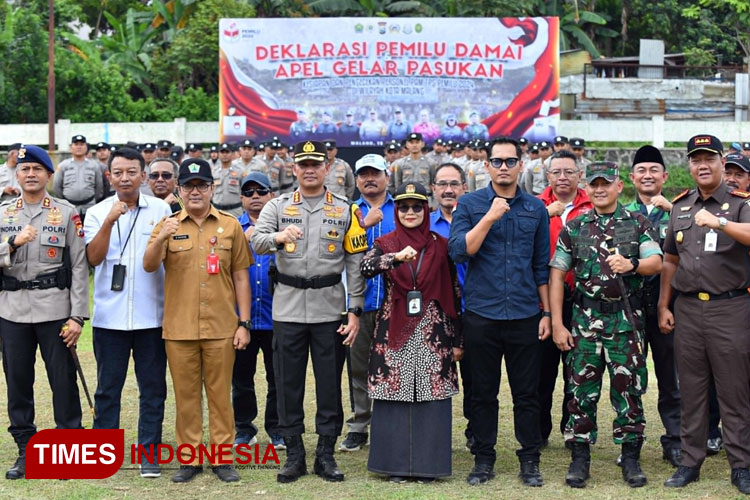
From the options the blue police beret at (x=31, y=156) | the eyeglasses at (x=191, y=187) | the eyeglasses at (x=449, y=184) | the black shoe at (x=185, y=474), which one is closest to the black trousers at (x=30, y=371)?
the black shoe at (x=185, y=474)

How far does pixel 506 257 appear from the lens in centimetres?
643

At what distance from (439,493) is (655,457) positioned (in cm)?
183

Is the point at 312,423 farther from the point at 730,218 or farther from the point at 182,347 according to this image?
the point at 730,218

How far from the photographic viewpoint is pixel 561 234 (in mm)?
6570

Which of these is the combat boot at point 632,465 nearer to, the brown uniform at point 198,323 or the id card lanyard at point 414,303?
the id card lanyard at point 414,303

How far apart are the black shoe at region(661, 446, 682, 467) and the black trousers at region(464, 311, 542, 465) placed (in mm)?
1032

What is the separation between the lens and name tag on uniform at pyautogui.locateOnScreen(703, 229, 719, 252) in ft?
20.6

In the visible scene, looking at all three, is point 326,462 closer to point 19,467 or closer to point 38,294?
point 19,467

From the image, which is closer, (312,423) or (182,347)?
(182,347)

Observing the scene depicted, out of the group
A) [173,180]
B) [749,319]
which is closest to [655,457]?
[749,319]

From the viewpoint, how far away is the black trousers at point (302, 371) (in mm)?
6559

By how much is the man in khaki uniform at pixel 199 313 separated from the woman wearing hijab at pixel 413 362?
924 mm

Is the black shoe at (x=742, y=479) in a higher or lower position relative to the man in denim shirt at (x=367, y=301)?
lower

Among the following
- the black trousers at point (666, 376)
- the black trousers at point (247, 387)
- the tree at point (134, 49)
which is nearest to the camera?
the black trousers at point (666, 376)
